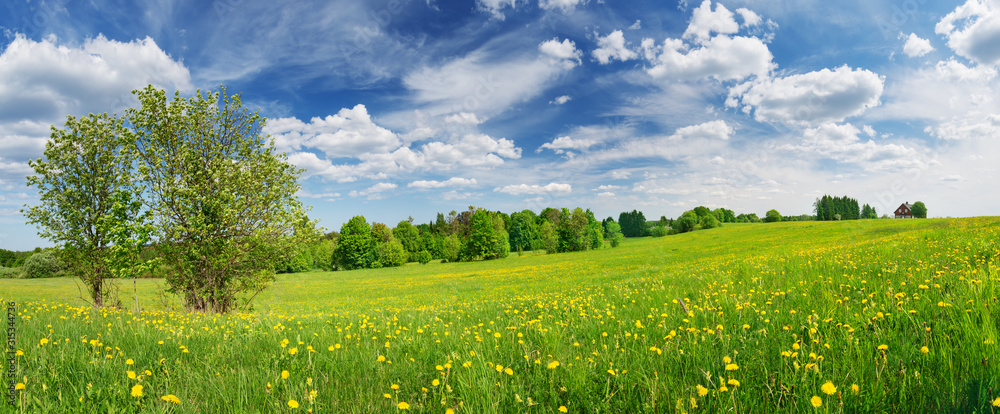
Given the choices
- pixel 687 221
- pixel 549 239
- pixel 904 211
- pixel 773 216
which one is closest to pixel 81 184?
pixel 549 239

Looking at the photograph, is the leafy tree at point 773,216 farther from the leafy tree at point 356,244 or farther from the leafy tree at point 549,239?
the leafy tree at point 356,244

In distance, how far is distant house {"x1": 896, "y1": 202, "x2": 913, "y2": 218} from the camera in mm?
102750

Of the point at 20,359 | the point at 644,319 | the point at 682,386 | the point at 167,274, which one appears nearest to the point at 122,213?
the point at 167,274

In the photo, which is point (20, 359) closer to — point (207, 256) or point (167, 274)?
point (207, 256)

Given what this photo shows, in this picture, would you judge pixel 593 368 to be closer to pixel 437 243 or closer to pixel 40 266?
pixel 40 266

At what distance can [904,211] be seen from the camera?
341 ft

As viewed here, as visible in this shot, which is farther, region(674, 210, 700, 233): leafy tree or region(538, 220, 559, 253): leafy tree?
region(674, 210, 700, 233): leafy tree

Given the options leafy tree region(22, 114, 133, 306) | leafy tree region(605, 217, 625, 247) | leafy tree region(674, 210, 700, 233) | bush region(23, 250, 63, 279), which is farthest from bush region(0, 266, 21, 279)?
leafy tree region(674, 210, 700, 233)

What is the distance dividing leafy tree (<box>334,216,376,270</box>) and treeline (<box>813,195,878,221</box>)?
140649 millimetres

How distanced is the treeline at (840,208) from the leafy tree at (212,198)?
530 ft

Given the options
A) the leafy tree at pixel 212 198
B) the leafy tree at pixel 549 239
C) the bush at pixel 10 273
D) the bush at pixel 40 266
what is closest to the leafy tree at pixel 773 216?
the leafy tree at pixel 549 239

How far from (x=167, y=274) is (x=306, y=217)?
17.7 ft

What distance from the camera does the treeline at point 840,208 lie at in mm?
130625

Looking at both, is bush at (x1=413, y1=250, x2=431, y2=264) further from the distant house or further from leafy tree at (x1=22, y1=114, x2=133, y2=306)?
the distant house
